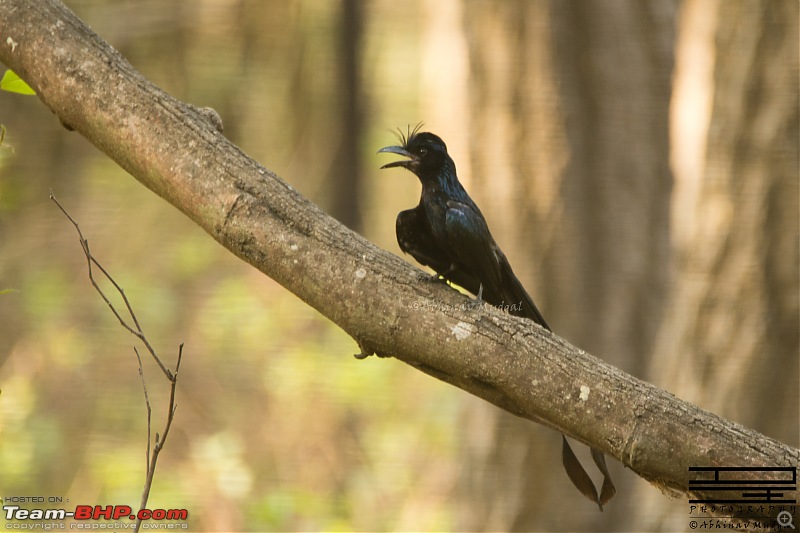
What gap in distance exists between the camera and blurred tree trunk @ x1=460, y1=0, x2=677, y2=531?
12.2ft

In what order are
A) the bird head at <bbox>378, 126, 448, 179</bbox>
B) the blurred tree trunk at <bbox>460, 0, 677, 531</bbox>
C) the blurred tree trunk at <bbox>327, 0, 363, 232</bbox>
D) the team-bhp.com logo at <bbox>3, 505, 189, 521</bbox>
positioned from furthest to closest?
1. the blurred tree trunk at <bbox>327, 0, 363, 232</bbox>
2. the blurred tree trunk at <bbox>460, 0, 677, 531</bbox>
3. the bird head at <bbox>378, 126, 448, 179</bbox>
4. the team-bhp.com logo at <bbox>3, 505, 189, 521</bbox>

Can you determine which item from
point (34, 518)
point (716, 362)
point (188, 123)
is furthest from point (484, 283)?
point (716, 362)

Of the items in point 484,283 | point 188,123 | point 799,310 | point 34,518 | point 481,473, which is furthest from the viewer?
point 481,473

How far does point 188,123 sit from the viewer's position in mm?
2018

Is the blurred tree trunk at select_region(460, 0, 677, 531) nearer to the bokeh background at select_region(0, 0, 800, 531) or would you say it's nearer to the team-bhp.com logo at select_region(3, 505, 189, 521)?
the bokeh background at select_region(0, 0, 800, 531)

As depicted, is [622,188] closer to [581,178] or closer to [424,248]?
[581,178]

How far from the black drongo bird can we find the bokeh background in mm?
1357

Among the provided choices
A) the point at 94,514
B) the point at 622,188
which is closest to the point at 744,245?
the point at 622,188

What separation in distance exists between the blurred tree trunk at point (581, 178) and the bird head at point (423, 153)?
1238 millimetres

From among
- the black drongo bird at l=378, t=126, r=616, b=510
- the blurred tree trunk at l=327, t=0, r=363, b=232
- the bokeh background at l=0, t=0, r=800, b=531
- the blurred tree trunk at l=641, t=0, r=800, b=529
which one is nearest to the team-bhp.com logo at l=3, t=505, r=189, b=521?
the black drongo bird at l=378, t=126, r=616, b=510

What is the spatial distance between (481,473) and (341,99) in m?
2.61

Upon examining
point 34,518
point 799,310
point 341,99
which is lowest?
point 34,518

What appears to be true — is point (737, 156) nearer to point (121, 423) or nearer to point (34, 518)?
point (34, 518)

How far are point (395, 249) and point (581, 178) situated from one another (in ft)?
7.18
